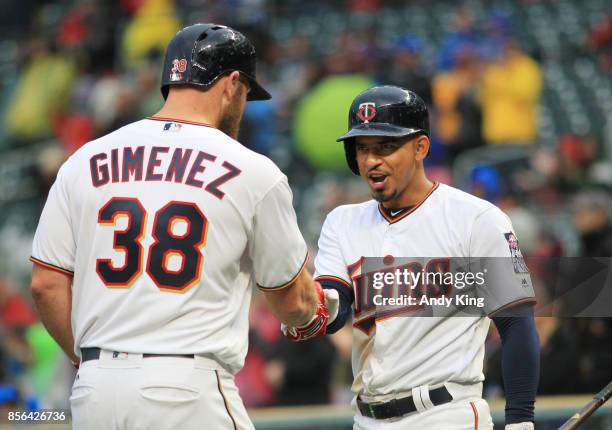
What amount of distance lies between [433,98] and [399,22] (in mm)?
3740

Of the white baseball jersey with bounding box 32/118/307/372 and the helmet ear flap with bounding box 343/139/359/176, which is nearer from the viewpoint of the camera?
the white baseball jersey with bounding box 32/118/307/372

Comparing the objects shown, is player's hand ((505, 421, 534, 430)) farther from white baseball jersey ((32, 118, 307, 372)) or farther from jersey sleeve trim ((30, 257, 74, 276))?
jersey sleeve trim ((30, 257, 74, 276))

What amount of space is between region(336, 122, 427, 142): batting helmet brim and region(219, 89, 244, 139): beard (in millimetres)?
626

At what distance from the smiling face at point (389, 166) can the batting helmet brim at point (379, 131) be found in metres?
0.04

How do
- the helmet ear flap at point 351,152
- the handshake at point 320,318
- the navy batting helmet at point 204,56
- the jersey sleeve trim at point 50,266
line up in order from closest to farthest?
the jersey sleeve trim at point 50,266
the navy batting helmet at point 204,56
the handshake at point 320,318
the helmet ear flap at point 351,152

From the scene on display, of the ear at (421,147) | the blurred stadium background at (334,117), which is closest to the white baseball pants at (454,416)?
the ear at (421,147)

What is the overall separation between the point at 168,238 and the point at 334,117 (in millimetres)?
6491

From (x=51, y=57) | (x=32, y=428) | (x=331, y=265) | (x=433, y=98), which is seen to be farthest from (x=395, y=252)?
(x=51, y=57)

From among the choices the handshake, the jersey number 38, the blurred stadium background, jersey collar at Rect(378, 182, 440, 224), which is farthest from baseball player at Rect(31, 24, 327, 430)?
the blurred stadium background

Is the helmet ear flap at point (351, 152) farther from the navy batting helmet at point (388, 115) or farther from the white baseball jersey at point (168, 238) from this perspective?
the white baseball jersey at point (168, 238)

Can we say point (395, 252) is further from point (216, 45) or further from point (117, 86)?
point (117, 86)

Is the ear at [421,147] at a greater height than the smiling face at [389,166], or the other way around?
the ear at [421,147]

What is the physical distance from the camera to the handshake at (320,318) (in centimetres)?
381

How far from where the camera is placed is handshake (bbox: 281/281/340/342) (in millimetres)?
3807
